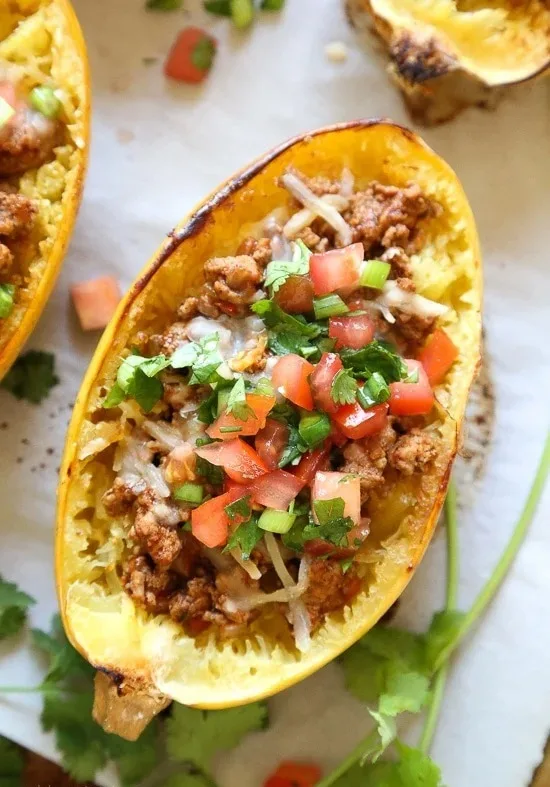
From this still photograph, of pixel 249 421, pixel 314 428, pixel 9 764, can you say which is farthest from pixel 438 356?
pixel 9 764

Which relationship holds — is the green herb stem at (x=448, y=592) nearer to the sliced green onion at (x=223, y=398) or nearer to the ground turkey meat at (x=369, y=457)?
the ground turkey meat at (x=369, y=457)

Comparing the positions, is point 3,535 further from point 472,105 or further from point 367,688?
point 472,105

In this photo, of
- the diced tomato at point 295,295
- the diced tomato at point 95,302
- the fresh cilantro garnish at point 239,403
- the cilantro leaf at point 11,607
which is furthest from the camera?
the diced tomato at point 95,302

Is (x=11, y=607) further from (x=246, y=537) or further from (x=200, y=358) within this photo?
(x=200, y=358)

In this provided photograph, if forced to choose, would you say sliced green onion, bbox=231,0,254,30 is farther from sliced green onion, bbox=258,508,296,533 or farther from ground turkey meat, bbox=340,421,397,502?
sliced green onion, bbox=258,508,296,533

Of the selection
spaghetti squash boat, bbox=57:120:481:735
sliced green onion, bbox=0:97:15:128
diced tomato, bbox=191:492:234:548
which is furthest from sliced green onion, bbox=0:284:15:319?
diced tomato, bbox=191:492:234:548

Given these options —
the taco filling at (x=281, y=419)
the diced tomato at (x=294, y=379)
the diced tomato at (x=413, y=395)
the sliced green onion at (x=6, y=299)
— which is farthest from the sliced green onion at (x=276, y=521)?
the sliced green onion at (x=6, y=299)

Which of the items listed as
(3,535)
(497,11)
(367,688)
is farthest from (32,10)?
(367,688)
